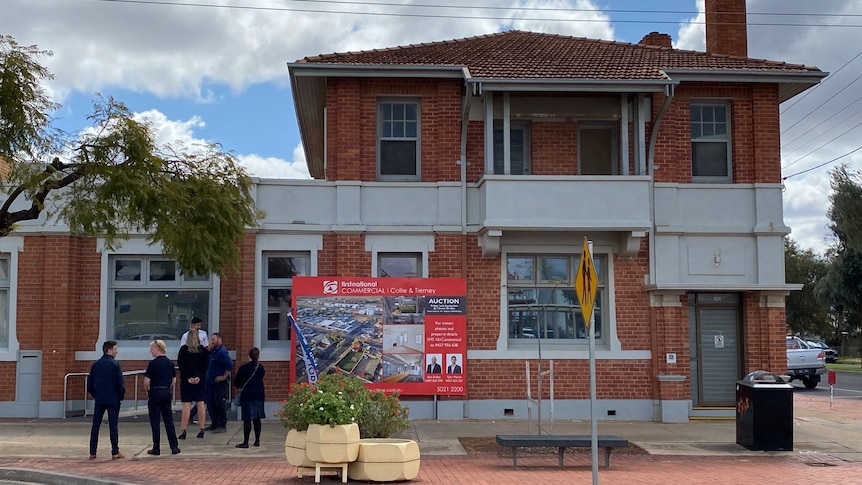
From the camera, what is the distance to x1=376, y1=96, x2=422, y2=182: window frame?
701 inches

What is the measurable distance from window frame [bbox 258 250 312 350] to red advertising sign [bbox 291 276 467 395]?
812mm

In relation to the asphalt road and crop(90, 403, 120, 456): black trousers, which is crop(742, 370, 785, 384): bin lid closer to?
crop(90, 403, 120, 456): black trousers

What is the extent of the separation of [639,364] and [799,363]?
16036 mm

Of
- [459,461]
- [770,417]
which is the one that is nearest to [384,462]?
[459,461]

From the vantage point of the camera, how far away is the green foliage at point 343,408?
10.8m

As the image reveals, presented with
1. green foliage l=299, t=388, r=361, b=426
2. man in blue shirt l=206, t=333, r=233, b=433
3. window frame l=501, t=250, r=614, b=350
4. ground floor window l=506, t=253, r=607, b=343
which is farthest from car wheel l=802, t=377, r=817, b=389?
green foliage l=299, t=388, r=361, b=426

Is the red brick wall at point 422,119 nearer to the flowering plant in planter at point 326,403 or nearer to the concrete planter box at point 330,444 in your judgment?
the flowering plant in planter at point 326,403

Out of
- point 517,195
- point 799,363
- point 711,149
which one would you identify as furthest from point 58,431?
point 799,363

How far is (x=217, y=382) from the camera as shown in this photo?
1509cm

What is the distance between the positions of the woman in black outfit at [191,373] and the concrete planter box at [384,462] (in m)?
4.50

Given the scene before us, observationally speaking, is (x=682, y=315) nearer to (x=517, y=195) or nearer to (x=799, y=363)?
(x=517, y=195)

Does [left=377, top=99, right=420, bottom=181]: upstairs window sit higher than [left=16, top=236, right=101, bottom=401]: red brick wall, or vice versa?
[left=377, top=99, right=420, bottom=181]: upstairs window

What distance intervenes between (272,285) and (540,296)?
5.23 metres

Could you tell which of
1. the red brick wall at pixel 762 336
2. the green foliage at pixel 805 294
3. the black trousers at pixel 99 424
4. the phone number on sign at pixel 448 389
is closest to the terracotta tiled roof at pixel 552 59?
the red brick wall at pixel 762 336
